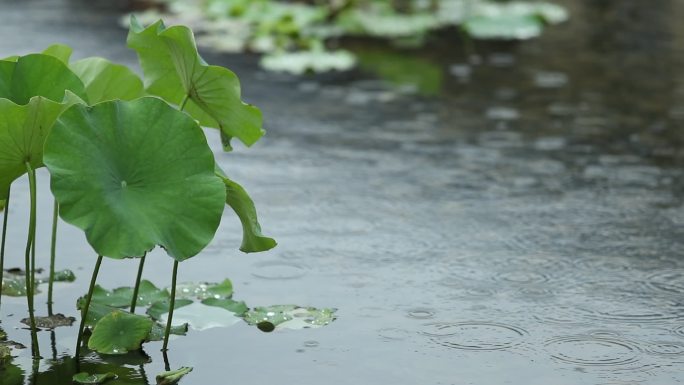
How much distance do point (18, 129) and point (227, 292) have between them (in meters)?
0.81

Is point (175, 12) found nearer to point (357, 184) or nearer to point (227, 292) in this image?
point (357, 184)

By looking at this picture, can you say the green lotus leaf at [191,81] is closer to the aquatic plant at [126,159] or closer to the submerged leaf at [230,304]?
the aquatic plant at [126,159]

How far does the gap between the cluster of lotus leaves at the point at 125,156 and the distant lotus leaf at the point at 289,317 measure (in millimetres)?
339

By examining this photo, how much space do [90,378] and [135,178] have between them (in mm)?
407

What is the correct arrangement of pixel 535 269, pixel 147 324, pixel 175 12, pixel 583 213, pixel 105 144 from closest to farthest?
pixel 105 144
pixel 147 324
pixel 535 269
pixel 583 213
pixel 175 12

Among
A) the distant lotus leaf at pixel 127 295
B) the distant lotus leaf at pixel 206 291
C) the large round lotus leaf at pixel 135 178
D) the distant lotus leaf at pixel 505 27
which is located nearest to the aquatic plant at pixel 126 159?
the large round lotus leaf at pixel 135 178

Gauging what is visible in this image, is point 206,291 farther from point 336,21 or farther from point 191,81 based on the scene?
point 336,21

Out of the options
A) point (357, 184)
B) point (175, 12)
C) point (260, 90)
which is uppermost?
point (175, 12)

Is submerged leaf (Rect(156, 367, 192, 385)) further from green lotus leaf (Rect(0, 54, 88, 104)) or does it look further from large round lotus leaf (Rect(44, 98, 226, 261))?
green lotus leaf (Rect(0, 54, 88, 104))

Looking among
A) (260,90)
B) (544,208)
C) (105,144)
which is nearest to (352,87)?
(260,90)

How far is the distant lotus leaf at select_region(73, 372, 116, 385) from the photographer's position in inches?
90.6

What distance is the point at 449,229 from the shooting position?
3541 mm

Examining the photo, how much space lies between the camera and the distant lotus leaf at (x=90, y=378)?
7.55ft

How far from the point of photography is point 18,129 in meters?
2.24
